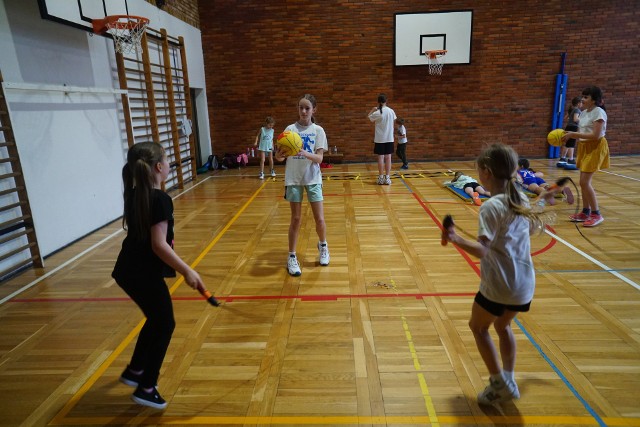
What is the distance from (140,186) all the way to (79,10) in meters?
4.88

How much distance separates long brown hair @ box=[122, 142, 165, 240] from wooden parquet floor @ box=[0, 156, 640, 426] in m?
1.14

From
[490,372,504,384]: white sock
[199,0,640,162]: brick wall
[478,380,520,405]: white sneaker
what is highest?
[199,0,640,162]: brick wall

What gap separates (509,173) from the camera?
205 cm

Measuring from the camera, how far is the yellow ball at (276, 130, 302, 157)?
3.80 metres

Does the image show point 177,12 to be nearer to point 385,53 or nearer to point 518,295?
point 385,53

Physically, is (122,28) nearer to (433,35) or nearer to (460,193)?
(460,193)

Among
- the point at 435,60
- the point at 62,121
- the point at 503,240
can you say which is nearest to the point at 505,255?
the point at 503,240

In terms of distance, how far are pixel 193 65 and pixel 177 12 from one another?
52.9 inches

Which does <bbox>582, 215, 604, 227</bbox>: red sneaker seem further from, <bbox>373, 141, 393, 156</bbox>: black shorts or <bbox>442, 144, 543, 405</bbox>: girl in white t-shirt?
<bbox>442, 144, 543, 405</bbox>: girl in white t-shirt

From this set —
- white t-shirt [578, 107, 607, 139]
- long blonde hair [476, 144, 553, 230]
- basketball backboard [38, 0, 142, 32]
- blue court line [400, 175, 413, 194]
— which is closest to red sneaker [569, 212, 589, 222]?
white t-shirt [578, 107, 607, 139]

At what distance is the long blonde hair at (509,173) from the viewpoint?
6.57ft

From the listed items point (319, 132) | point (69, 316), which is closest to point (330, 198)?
point (319, 132)

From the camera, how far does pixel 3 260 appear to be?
14.6 feet

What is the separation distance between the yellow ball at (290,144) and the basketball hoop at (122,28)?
371cm
